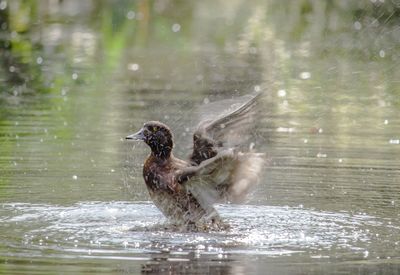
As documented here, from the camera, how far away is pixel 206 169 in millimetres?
8852

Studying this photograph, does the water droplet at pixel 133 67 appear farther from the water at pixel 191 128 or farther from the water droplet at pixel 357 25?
the water droplet at pixel 357 25

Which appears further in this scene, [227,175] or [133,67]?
[133,67]

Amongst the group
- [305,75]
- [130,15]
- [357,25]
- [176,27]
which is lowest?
[305,75]

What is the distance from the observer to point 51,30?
23188 millimetres

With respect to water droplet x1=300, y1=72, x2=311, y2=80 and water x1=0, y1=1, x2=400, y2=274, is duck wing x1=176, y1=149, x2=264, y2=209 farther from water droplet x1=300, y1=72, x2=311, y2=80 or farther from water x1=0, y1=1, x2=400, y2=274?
water droplet x1=300, y1=72, x2=311, y2=80

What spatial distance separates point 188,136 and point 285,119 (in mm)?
2517

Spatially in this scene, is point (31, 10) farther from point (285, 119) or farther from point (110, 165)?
point (110, 165)

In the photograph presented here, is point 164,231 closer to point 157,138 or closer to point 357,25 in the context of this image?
point 157,138

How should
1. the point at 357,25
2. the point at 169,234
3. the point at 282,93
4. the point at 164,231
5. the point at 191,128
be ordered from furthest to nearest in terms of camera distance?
the point at 357,25, the point at 282,93, the point at 191,128, the point at 164,231, the point at 169,234

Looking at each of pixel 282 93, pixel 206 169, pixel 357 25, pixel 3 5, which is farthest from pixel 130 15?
pixel 206 169

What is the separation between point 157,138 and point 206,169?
47.7 inches

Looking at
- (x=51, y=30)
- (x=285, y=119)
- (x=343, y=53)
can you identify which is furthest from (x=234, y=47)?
(x=285, y=119)

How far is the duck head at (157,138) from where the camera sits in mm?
9922

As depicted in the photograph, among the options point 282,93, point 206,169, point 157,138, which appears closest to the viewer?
point 206,169
